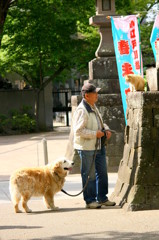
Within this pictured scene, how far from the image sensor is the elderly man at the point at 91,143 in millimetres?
9414

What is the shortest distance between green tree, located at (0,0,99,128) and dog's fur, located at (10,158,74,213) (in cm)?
2067

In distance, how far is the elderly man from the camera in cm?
941

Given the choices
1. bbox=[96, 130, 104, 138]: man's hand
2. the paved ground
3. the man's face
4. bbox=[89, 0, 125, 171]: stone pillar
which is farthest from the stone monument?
bbox=[96, 130, 104, 138]: man's hand

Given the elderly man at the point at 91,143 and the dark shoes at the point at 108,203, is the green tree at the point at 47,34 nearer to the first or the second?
the elderly man at the point at 91,143

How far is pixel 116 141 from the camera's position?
14.8 meters

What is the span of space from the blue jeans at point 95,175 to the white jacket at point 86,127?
121 millimetres

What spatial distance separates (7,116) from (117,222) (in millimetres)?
24838

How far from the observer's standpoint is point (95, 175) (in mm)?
9648

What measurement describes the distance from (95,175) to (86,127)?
760 mm

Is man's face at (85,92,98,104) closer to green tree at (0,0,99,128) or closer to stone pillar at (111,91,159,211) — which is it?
stone pillar at (111,91,159,211)

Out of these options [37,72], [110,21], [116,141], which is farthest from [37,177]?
[37,72]

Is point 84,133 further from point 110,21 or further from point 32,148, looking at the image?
point 32,148

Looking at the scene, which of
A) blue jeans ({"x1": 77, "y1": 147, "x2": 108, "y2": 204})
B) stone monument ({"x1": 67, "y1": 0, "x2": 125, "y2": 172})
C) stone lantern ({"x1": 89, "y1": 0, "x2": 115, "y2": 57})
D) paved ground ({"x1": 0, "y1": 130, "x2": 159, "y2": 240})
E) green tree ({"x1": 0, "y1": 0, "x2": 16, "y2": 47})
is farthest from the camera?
green tree ({"x1": 0, "y1": 0, "x2": 16, "y2": 47})

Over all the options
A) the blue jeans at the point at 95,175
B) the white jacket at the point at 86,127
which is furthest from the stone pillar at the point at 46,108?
the white jacket at the point at 86,127
